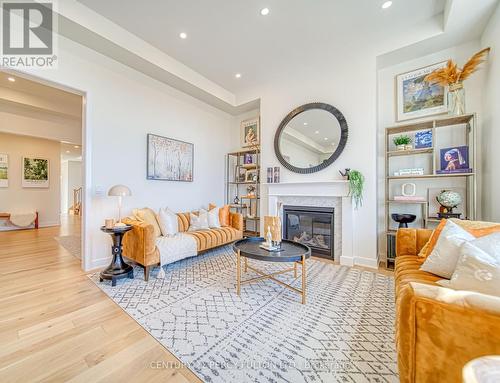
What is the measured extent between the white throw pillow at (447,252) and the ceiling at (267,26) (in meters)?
2.72

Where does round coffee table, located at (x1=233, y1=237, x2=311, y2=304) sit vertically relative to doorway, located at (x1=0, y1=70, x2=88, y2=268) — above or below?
below

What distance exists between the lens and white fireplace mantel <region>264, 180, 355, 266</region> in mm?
3326

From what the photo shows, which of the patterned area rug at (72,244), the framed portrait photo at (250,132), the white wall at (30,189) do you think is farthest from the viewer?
the white wall at (30,189)

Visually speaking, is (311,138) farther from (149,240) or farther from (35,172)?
(35,172)

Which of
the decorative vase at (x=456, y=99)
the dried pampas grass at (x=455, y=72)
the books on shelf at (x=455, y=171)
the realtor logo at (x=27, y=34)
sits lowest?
the books on shelf at (x=455, y=171)

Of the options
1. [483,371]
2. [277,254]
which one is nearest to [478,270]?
[483,371]

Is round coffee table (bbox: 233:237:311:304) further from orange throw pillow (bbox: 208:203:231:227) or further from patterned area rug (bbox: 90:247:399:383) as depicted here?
orange throw pillow (bbox: 208:203:231:227)

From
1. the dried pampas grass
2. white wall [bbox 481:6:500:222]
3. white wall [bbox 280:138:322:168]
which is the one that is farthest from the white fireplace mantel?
the dried pampas grass

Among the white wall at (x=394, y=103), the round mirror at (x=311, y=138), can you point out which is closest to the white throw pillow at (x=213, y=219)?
the round mirror at (x=311, y=138)

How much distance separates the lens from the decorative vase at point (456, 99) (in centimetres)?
269

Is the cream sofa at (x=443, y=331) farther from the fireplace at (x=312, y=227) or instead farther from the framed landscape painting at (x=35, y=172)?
the framed landscape painting at (x=35, y=172)

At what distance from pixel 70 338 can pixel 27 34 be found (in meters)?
3.46

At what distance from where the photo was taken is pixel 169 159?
13.2 feet

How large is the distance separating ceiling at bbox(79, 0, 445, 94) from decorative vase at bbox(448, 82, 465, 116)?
0.95 meters
